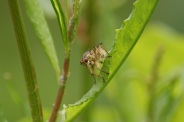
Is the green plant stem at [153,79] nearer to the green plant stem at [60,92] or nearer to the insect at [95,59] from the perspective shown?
the insect at [95,59]

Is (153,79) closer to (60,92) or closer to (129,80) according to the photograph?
(129,80)


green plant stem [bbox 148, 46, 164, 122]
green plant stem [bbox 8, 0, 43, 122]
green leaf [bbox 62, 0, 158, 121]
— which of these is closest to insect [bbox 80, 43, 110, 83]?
green leaf [bbox 62, 0, 158, 121]

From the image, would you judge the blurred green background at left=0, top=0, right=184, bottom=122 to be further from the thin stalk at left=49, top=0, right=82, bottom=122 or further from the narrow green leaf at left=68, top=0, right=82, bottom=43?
the narrow green leaf at left=68, top=0, right=82, bottom=43

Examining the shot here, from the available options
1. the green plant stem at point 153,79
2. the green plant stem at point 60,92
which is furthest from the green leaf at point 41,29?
the green plant stem at point 153,79

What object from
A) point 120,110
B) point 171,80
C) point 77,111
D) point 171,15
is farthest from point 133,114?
point 171,15

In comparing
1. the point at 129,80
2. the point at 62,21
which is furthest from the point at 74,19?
the point at 129,80

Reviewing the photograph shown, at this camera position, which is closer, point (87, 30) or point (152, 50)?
point (87, 30)

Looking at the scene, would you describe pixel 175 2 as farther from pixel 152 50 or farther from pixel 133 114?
pixel 133 114
